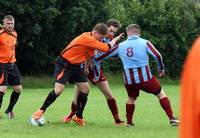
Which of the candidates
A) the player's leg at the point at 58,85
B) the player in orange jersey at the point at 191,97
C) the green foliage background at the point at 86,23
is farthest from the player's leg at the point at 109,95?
the green foliage background at the point at 86,23

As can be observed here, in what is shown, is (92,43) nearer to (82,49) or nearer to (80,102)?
(82,49)

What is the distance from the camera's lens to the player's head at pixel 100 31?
33.4ft

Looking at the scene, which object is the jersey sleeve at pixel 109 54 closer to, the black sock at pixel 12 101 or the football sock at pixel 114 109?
the football sock at pixel 114 109

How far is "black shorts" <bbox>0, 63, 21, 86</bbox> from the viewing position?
39.2ft

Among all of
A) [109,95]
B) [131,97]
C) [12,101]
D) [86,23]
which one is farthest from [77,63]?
[86,23]

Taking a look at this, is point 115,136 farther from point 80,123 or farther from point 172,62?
point 172,62

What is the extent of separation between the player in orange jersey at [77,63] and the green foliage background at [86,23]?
23.3 m

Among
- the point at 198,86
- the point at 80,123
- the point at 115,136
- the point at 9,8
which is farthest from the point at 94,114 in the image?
the point at 9,8

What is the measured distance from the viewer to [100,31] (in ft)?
33.7

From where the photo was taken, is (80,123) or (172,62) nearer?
(80,123)

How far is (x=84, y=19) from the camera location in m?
35.6

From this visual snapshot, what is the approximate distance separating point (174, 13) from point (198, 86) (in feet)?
130

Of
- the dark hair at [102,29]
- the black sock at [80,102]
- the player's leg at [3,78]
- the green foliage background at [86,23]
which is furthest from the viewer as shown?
the green foliage background at [86,23]

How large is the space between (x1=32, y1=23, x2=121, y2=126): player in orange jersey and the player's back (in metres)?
0.24
